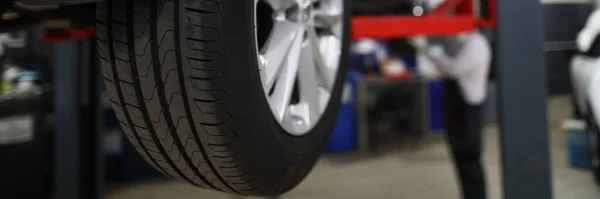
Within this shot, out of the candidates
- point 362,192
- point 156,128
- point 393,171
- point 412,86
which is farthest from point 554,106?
point 156,128

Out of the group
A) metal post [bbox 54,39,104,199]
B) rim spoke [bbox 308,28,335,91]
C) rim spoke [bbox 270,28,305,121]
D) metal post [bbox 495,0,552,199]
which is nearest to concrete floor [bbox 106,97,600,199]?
metal post [bbox 54,39,104,199]

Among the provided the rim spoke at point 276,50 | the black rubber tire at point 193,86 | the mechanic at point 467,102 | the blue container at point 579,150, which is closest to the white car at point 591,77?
the blue container at point 579,150

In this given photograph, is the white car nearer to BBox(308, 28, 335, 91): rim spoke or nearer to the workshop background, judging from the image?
the workshop background

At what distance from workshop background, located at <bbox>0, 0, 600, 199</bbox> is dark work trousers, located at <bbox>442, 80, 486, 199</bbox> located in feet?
0.92

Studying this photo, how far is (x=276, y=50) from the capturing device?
3.11ft

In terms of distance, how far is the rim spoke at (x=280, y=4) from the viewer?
0.96m

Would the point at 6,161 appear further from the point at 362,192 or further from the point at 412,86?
the point at 412,86

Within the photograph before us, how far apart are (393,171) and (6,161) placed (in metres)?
2.43

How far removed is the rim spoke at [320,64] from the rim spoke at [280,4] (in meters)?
0.10

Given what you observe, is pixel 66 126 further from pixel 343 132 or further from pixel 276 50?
pixel 343 132

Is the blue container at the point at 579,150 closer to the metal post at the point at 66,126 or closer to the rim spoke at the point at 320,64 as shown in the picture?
the rim spoke at the point at 320,64

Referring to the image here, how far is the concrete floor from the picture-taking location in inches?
118

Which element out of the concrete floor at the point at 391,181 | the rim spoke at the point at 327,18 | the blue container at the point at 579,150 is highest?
the rim spoke at the point at 327,18

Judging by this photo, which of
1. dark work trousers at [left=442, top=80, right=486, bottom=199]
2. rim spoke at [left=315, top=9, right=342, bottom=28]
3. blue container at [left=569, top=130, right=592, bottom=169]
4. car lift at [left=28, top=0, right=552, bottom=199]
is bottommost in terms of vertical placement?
blue container at [left=569, top=130, right=592, bottom=169]
